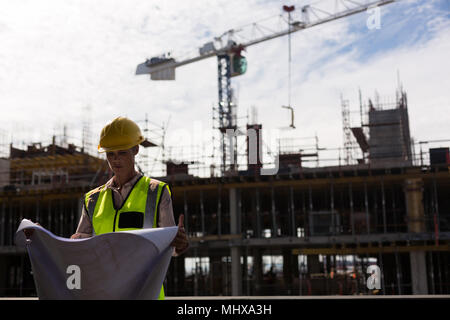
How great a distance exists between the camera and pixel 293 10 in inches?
2180

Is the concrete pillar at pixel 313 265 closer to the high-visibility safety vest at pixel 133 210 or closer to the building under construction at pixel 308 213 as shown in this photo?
the building under construction at pixel 308 213

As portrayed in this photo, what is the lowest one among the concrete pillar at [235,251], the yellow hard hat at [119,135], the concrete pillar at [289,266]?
the concrete pillar at [289,266]

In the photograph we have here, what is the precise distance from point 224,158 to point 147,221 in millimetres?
40408

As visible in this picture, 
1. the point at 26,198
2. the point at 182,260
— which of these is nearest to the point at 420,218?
the point at 182,260

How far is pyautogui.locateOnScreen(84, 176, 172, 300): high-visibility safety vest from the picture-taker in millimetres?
2350

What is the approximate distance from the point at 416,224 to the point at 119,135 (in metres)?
24.5

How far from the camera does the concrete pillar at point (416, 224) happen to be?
23658mm

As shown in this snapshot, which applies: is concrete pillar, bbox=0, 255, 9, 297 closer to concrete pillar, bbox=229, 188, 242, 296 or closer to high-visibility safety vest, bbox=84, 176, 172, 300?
concrete pillar, bbox=229, 188, 242, 296

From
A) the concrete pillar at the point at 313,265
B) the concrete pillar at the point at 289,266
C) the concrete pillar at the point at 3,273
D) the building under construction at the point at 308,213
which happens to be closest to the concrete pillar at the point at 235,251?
the building under construction at the point at 308,213

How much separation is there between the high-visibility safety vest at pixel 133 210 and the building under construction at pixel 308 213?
15427 millimetres

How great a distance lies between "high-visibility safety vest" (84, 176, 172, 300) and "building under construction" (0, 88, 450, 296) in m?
15.4
